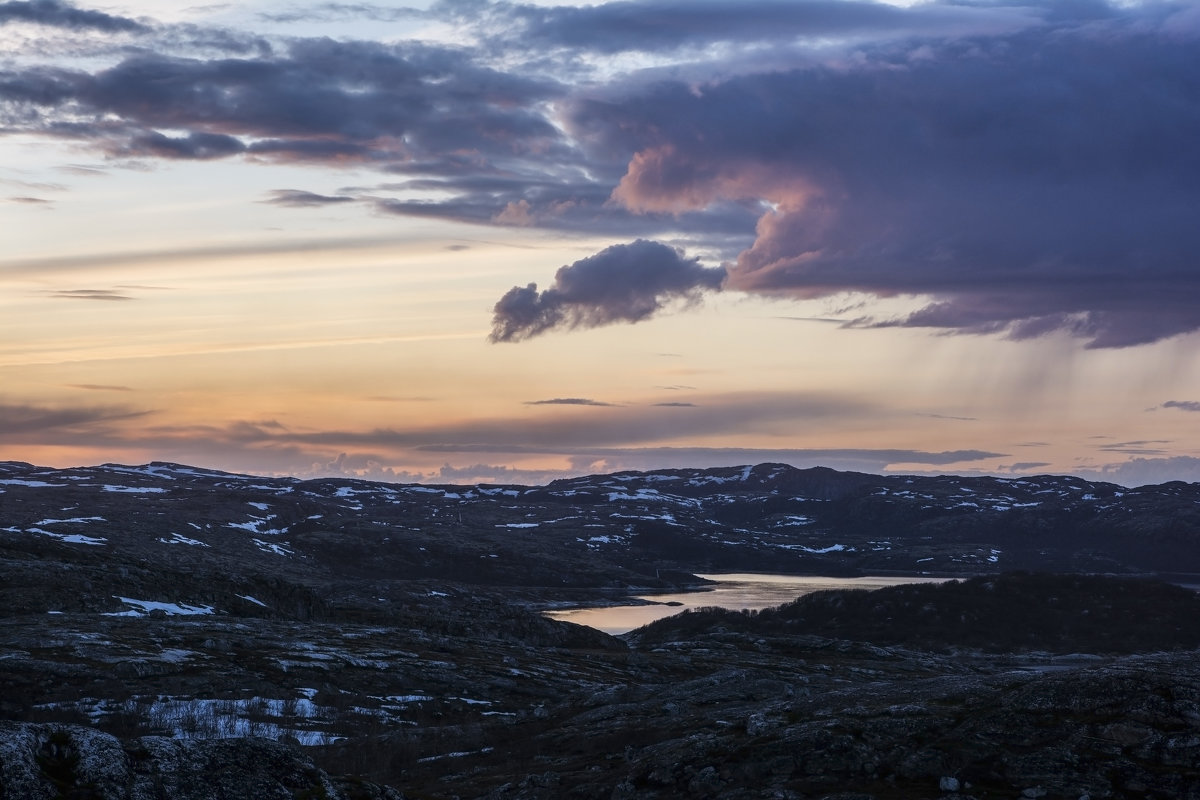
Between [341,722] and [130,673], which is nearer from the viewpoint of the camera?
[341,722]

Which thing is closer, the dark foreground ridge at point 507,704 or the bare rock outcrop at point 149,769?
the bare rock outcrop at point 149,769

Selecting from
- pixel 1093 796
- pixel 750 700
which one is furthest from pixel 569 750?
pixel 1093 796

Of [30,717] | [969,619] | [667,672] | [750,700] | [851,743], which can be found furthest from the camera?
[969,619]

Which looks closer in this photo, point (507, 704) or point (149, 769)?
point (149, 769)

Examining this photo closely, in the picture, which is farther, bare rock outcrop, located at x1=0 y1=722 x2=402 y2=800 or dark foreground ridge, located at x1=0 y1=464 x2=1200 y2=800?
dark foreground ridge, located at x1=0 y1=464 x2=1200 y2=800

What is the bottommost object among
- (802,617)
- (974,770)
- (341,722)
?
(802,617)

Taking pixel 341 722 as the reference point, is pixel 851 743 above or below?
above

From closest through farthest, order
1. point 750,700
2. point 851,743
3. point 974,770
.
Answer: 1. point 974,770
2. point 851,743
3. point 750,700

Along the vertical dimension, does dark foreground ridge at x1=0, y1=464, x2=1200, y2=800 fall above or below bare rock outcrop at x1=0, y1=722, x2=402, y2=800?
below

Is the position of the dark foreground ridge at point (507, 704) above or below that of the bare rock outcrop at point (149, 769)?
below

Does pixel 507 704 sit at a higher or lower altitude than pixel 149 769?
lower

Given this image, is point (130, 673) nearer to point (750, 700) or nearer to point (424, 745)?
point (424, 745)
